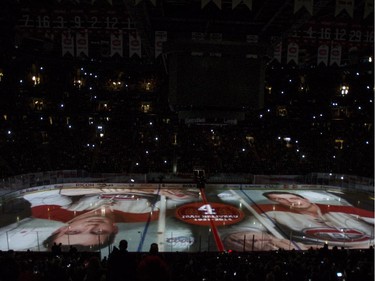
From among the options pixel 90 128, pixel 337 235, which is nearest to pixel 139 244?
pixel 337 235

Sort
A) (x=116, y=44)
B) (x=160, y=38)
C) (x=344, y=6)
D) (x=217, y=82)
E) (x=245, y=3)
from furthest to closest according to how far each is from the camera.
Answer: (x=116, y=44) → (x=160, y=38) → (x=344, y=6) → (x=217, y=82) → (x=245, y=3)

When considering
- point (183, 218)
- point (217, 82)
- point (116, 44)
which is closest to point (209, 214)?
point (183, 218)

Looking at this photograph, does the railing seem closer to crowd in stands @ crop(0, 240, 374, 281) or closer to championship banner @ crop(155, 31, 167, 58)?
crowd in stands @ crop(0, 240, 374, 281)

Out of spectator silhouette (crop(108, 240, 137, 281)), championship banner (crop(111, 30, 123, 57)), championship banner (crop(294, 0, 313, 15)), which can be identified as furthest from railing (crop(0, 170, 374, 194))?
championship banner (crop(294, 0, 313, 15))

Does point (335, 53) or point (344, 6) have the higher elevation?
point (335, 53)

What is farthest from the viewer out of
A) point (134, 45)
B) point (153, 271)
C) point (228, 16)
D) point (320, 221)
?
point (320, 221)

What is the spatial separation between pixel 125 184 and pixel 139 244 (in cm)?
1379

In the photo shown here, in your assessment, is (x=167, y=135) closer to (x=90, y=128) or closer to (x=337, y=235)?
(x=90, y=128)

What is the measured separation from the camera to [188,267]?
22.1 feet

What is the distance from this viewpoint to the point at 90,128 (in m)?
38.5

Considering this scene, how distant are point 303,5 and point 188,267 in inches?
209

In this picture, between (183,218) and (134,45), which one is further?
(183,218)

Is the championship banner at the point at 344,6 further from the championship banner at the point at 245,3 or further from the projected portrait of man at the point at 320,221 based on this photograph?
the projected portrait of man at the point at 320,221

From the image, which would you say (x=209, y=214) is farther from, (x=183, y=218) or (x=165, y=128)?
(x=165, y=128)
